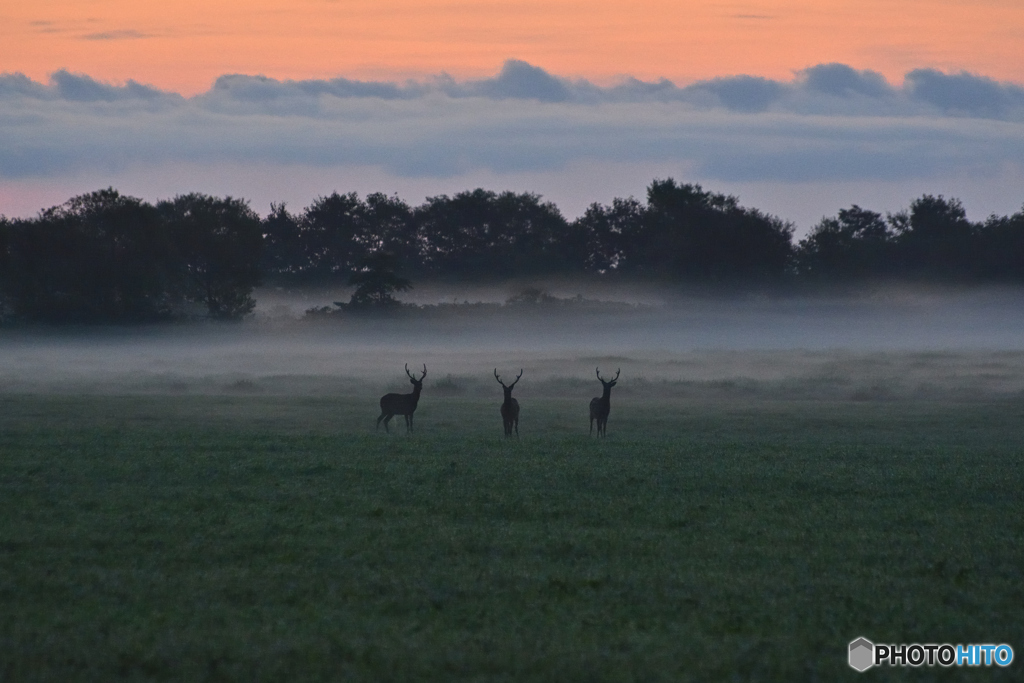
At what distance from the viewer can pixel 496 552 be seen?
11305 millimetres

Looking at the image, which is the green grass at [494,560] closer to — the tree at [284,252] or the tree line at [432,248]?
the tree line at [432,248]

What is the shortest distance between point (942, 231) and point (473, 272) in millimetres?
37183

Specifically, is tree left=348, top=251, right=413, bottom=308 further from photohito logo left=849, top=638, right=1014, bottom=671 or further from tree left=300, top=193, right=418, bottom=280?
photohito logo left=849, top=638, right=1014, bottom=671

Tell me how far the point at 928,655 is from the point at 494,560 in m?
4.29

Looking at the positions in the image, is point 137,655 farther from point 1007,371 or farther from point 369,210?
point 369,210

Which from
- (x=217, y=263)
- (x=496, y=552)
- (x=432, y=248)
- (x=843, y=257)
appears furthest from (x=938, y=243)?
(x=496, y=552)

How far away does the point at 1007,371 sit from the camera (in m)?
58.2

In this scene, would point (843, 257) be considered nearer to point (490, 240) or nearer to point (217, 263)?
point (490, 240)

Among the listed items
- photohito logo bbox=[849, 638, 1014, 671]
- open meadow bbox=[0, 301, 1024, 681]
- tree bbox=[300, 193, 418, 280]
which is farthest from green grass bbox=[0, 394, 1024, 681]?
tree bbox=[300, 193, 418, 280]

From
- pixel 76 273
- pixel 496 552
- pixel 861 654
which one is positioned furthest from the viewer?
pixel 76 273

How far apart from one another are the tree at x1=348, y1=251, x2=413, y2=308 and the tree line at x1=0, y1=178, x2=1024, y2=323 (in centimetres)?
13

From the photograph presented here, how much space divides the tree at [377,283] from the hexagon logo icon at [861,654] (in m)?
67.6

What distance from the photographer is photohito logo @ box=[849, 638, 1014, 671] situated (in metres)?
7.84

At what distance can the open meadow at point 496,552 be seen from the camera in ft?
26.1
